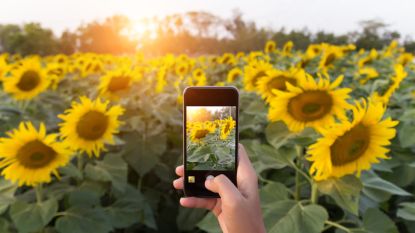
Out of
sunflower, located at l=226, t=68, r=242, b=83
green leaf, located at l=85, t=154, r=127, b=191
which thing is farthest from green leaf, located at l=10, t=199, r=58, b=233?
sunflower, located at l=226, t=68, r=242, b=83

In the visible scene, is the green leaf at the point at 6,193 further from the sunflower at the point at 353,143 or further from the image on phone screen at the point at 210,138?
the sunflower at the point at 353,143

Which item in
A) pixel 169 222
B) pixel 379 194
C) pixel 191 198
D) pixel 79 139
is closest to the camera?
pixel 191 198

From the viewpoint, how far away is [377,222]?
1.92 metres

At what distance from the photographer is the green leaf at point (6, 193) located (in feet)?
7.24

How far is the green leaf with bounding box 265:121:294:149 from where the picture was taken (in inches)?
80.4

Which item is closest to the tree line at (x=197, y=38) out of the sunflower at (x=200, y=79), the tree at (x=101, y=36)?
the tree at (x=101, y=36)

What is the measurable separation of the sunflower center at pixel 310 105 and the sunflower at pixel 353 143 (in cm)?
24

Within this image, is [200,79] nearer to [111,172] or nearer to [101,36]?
[111,172]

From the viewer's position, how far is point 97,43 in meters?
Answer: 24.8

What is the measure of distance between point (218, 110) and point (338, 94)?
76 cm

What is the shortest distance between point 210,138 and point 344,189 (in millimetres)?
656

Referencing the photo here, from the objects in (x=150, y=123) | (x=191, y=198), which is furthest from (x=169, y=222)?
(x=191, y=198)

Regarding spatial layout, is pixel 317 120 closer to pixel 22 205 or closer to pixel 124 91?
pixel 22 205

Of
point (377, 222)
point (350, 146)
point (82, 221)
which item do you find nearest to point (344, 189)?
point (350, 146)
